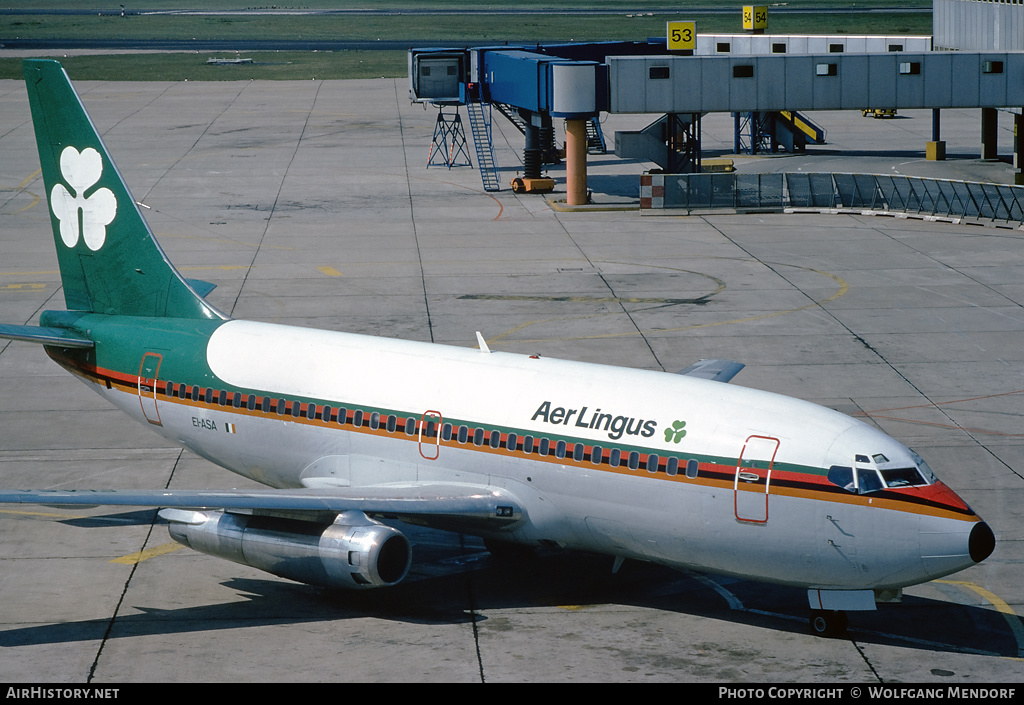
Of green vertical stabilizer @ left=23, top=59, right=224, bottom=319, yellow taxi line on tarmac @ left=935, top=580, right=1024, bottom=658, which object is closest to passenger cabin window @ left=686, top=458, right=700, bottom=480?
yellow taxi line on tarmac @ left=935, top=580, right=1024, bottom=658

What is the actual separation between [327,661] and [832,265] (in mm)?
37945

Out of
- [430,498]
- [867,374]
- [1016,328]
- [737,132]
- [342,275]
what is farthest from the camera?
[737,132]

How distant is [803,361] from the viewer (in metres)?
41.3


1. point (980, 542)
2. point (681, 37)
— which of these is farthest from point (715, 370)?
point (681, 37)

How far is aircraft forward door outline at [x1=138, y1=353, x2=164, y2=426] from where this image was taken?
2972cm

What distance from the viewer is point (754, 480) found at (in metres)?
22.6

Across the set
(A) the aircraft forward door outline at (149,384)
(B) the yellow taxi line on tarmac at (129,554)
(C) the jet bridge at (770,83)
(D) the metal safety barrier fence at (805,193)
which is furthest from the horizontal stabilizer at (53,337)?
(D) the metal safety barrier fence at (805,193)

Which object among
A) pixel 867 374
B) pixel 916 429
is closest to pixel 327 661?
pixel 916 429

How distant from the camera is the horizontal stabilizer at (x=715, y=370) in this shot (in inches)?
1204

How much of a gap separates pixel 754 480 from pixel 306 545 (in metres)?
8.34

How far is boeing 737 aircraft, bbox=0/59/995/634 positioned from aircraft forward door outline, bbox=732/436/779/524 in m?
0.04

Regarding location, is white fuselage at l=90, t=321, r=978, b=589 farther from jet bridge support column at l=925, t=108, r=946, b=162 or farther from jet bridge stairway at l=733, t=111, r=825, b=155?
jet bridge stairway at l=733, t=111, r=825, b=155

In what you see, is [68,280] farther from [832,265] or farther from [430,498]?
[832,265]

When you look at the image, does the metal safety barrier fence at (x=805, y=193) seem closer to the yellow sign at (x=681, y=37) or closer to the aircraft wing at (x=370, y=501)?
the yellow sign at (x=681, y=37)
